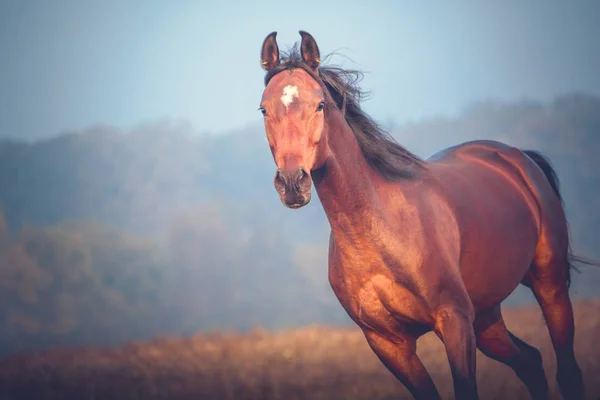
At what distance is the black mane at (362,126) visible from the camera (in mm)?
4590

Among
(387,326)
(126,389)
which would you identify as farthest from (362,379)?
(387,326)

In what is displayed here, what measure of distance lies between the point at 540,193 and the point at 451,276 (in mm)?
1977

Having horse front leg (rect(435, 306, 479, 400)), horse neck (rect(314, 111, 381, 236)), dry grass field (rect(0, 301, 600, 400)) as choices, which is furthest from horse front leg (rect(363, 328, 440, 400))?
dry grass field (rect(0, 301, 600, 400))

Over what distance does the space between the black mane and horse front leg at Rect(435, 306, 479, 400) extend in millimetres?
974

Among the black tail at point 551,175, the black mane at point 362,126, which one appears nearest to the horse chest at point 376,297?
the black mane at point 362,126

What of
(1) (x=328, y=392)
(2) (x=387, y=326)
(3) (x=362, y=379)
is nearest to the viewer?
(2) (x=387, y=326)

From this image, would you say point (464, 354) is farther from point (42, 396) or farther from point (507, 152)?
point (42, 396)

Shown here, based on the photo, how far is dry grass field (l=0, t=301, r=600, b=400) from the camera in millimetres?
6695

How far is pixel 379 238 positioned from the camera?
446 centimetres

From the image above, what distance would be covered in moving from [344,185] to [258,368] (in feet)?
13.2

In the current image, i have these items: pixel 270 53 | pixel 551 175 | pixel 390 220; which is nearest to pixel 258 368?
pixel 551 175

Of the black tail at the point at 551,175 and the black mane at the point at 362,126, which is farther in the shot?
the black tail at the point at 551,175

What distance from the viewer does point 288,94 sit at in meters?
4.04

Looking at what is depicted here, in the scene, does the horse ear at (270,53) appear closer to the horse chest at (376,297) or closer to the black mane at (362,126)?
the black mane at (362,126)
